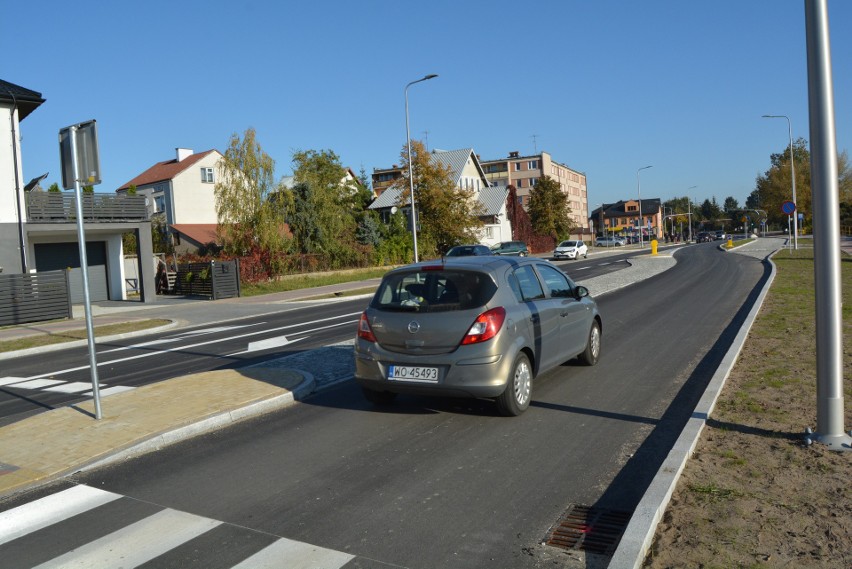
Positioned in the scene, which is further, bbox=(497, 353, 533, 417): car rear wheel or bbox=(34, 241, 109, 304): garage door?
bbox=(34, 241, 109, 304): garage door

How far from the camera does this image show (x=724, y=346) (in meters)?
10.7

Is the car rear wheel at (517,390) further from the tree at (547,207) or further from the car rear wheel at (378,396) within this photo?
the tree at (547,207)

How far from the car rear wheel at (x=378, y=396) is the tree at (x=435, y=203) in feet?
129

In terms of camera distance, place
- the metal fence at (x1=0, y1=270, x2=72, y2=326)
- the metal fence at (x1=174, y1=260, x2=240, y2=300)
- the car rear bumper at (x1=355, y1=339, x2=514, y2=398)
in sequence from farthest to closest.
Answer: the metal fence at (x1=174, y1=260, x2=240, y2=300), the metal fence at (x1=0, y1=270, x2=72, y2=326), the car rear bumper at (x1=355, y1=339, x2=514, y2=398)

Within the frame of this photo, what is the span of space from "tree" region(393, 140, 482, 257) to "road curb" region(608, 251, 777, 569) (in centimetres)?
4043

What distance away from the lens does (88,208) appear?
2762 cm

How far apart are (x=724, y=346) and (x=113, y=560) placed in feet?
30.7

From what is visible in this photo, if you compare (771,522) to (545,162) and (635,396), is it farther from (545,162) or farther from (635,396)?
(545,162)

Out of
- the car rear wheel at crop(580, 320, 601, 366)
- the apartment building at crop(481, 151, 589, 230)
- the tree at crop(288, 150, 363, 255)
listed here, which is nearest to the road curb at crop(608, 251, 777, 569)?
the car rear wheel at crop(580, 320, 601, 366)

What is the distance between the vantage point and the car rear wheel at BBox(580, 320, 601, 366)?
933 centimetres

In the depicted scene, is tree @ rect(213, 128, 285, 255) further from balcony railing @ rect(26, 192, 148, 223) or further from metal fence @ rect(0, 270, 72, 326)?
metal fence @ rect(0, 270, 72, 326)

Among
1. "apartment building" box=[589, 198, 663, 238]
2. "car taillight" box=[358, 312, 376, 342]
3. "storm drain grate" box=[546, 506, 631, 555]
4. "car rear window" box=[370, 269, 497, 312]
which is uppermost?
"apartment building" box=[589, 198, 663, 238]

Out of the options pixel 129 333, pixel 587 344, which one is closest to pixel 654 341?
pixel 587 344

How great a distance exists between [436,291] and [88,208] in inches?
986
